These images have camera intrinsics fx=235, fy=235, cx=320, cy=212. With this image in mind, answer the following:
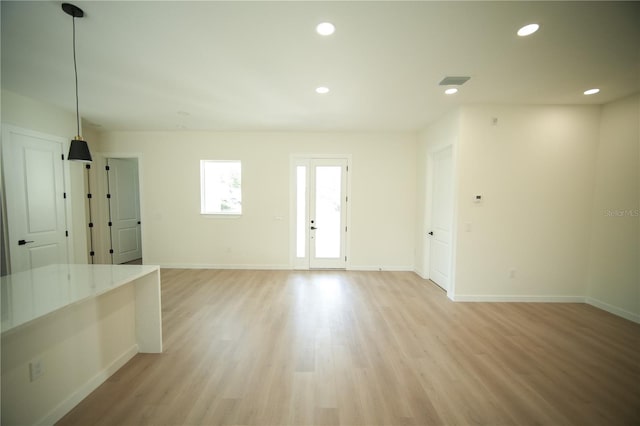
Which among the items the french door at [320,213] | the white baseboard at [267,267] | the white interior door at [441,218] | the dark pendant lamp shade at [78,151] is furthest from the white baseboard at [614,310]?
the dark pendant lamp shade at [78,151]

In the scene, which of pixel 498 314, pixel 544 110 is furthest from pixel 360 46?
pixel 498 314

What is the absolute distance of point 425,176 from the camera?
4559 millimetres

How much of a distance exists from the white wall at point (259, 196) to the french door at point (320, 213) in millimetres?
206

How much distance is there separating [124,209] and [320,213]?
455cm

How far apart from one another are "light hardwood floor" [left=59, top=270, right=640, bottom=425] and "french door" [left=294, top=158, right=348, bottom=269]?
5.14 ft

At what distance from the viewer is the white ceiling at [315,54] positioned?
1749 millimetres

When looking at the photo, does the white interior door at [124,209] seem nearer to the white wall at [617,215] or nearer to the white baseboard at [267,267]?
the white baseboard at [267,267]

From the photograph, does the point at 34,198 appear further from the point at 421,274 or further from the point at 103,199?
the point at 421,274

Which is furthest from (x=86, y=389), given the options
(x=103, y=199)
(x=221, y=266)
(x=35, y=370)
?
(x=103, y=199)

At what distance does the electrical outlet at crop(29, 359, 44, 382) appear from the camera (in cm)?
145

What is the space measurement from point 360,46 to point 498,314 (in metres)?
3.68

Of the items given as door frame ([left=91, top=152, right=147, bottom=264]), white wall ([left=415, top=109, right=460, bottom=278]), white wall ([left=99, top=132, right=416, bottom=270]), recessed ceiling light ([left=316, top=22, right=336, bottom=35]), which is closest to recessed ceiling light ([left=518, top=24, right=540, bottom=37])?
recessed ceiling light ([left=316, top=22, right=336, bottom=35])

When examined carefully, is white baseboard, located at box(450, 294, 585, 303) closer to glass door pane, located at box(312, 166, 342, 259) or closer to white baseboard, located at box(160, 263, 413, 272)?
white baseboard, located at box(160, 263, 413, 272)

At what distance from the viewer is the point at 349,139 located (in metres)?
4.95
